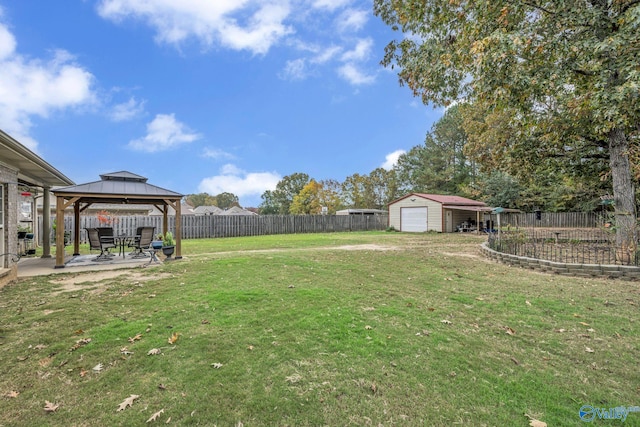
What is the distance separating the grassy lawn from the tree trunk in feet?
9.95

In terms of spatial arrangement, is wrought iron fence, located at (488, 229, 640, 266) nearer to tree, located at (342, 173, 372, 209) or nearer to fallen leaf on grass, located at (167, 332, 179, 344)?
fallen leaf on grass, located at (167, 332, 179, 344)

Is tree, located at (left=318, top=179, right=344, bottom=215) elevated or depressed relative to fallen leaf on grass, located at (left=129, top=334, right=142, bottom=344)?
→ elevated

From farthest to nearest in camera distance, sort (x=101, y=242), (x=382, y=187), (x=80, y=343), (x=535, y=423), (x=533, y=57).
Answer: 1. (x=382, y=187)
2. (x=101, y=242)
3. (x=533, y=57)
4. (x=80, y=343)
5. (x=535, y=423)

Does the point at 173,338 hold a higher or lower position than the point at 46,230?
lower

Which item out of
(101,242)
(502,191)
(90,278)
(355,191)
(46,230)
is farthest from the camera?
(355,191)

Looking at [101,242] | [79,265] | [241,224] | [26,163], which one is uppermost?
[26,163]

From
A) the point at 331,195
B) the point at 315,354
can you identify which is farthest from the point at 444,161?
the point at 315,354

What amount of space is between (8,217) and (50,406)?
754 cm

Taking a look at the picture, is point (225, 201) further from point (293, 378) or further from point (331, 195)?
point (293, 378)

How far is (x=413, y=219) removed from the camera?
80.6 feet

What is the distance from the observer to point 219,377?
250cm

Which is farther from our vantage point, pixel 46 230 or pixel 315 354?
pixel 46 230
